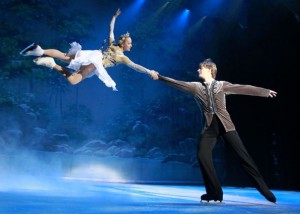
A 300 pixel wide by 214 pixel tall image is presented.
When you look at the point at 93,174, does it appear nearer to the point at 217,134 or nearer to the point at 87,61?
the point at 87,61

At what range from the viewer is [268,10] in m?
8.27

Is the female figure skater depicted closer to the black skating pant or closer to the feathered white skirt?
the feathered white skirt

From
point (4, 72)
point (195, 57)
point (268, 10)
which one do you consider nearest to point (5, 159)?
point (4, 72)

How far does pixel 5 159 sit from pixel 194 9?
5.65 metres

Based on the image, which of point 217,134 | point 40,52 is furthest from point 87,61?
point 217,134

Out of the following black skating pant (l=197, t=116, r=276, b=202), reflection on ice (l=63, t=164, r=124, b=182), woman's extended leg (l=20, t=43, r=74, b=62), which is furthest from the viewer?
reflection on ice (l=63, t=164, r=124, b=182)

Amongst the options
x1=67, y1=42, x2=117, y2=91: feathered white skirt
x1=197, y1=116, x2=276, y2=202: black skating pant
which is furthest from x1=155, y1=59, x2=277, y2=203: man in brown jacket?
x1=67, y1=42, x2=117, y2=91: feathered white skirt

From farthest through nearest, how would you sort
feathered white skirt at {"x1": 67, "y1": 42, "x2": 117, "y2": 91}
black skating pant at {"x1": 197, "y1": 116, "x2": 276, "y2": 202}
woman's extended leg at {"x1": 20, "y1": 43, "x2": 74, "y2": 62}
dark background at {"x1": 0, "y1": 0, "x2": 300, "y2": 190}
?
dark background at {"x1": 0, "y1": 0, "x2": 300, "y2": 190}, feathered white skirt at {"x1": 67, "y1": 42, "x2": 117, "y2": 91}, woman's extended leg at {"x1": 20, "y1": 43, "x2": 74, "y2": 62}, black skating pant at {"x1": 197, "y1": 116, "x2": 276, "y2": 202}

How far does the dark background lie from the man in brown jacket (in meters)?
4.42

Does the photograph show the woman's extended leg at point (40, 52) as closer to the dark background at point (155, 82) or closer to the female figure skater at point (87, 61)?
the female figure skater at point (87, 61)

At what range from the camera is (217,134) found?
11.9ft

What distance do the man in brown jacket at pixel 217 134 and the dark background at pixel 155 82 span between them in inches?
174

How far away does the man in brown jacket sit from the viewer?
11.6 ft

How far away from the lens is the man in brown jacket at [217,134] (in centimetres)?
354
